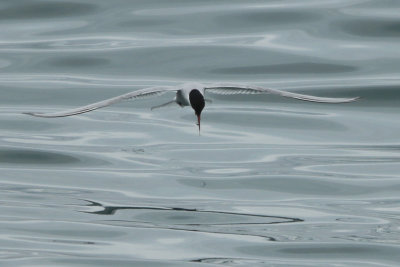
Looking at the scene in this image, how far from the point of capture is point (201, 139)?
15992mm

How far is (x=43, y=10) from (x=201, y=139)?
6.87m

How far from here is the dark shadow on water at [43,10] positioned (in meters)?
21.9

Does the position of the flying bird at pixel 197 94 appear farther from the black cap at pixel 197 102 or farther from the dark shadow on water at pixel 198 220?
the dark shadow on water at pixel 198 220

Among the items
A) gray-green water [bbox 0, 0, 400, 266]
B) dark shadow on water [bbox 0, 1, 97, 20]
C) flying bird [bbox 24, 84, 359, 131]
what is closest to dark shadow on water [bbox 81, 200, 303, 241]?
gray-green water [bbox 0, 0, 400, 266]

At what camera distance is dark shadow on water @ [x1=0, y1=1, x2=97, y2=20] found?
861 inches

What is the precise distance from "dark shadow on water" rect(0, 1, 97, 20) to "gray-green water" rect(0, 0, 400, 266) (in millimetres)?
27

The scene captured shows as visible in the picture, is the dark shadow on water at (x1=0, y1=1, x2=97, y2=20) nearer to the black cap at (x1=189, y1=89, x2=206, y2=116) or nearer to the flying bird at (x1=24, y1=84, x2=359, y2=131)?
the flying bird at (x1=24, y1=84, x2=359, y2=131)

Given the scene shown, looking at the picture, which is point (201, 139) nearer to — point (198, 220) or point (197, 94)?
point (198, 220)

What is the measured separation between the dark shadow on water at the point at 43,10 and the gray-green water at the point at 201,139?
27 millimetres

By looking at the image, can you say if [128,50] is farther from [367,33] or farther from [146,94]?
[146,94]

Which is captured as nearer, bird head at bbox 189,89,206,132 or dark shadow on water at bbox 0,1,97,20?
bird head at bbox 189,89,206,132

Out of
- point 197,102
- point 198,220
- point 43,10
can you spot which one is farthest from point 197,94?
point 43,10

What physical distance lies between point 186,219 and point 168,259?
67.7 inches

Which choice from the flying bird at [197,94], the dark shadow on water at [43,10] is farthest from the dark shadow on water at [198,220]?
the dark shadow on water at [43,10]
